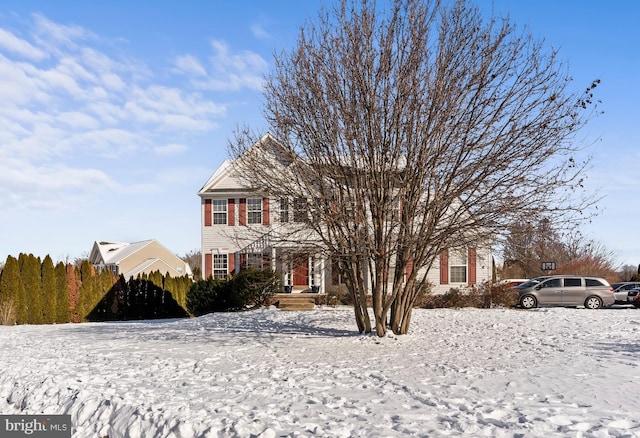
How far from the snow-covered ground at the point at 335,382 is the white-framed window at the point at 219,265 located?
10.7m

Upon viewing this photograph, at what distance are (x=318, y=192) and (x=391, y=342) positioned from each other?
3511mm

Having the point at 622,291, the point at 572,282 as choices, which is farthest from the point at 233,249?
the point at 622,291

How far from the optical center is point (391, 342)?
1148 centimetres

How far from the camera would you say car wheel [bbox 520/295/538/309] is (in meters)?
22.4

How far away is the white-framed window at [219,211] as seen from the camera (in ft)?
81.5

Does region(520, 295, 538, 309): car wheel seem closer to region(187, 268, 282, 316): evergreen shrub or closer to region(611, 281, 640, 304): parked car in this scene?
region(611, 281, 640, 304): parked car

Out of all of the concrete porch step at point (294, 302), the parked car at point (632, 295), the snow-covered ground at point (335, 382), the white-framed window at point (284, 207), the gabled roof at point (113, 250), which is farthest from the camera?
the gabled roof at point (113, 250)

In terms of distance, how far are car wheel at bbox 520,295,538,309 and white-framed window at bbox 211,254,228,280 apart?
507 inches

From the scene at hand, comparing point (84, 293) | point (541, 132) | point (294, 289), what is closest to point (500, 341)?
point (541, 132)

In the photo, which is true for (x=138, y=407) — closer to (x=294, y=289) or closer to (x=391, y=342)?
(x=391, y=342)

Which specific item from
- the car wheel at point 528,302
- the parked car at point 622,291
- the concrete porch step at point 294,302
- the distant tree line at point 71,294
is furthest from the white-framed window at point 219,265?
the parked car at point 622,291

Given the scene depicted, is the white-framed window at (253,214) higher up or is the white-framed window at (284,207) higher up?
the white-framed window at (253,214)

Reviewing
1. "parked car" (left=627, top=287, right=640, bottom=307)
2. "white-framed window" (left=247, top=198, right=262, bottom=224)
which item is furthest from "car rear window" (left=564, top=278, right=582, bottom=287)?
"white-framed window" (left=247, top=198, right=262, bottom=224)

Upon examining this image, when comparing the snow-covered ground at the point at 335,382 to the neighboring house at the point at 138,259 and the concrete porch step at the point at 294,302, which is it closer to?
the concrete porch step at the point at 294,302
